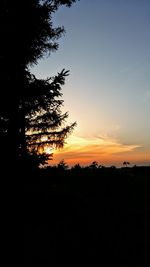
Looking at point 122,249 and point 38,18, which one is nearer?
point 122,249

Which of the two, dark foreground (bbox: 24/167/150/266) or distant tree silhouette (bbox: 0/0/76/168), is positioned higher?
distant tree silhouette (bbox: 0/0/76/168)

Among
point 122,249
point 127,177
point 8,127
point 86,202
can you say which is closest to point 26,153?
point 8,127

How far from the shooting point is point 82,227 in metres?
10.1

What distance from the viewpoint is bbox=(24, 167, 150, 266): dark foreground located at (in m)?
8.19

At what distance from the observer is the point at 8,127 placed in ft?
31.4

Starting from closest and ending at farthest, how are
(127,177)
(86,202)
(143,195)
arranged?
1. (86,202)
2. (143,195)
3. (127,177)

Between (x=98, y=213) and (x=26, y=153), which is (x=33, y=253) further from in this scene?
(x=98, y=213)

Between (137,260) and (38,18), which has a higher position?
(38,18)

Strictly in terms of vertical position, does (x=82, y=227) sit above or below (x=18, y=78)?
below

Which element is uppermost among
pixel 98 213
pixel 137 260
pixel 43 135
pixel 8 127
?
pixel 43 135

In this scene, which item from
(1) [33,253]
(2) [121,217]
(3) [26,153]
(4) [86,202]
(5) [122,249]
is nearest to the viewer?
(1) [33,253]

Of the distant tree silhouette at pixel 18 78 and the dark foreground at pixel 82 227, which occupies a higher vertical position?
the distant tree silhouette at pixel 18 78

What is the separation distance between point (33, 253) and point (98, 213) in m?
4.09

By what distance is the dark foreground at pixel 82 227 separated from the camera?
8188 millimetres
